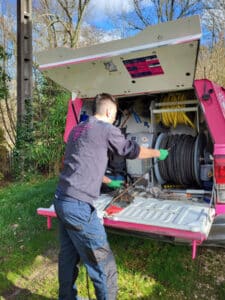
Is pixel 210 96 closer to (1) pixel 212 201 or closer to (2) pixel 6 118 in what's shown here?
(1) pixel 212 201

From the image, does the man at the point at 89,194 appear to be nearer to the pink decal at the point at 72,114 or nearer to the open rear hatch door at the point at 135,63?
the open rear hatch door at the point at 135,63

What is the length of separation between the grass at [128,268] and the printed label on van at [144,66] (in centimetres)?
185

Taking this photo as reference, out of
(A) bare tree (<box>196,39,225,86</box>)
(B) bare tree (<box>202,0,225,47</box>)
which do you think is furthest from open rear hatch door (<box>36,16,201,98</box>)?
(B) bare tree (<box>202,0,225,47</box>)

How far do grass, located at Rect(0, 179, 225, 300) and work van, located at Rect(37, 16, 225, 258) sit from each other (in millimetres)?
459

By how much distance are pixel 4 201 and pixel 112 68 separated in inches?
134

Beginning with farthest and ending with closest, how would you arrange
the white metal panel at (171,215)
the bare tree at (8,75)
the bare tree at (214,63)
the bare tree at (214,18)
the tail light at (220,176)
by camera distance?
the bare tree at (214,18) → the bare tree at (8,75) → the bare tree at (214,63) → the tail light at (220,176) → the white metal panel at (171,215)

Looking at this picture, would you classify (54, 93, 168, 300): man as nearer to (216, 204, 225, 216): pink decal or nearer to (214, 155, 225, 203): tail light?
(214, 155, 225, 203): tail light

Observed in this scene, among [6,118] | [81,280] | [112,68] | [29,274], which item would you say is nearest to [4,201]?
Answer: [29,274]

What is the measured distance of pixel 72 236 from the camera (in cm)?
220

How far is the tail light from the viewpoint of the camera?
2457 millimetres

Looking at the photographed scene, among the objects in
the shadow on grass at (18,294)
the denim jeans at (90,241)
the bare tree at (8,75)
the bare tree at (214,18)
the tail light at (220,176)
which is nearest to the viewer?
the denim jeans at (90,241)

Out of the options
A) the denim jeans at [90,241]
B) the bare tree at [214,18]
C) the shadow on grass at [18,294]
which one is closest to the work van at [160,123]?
the denim jeans at [90,241]

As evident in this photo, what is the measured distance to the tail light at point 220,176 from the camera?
246cm

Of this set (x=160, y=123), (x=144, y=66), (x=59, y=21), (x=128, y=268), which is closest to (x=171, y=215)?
(x=128, y=268)
